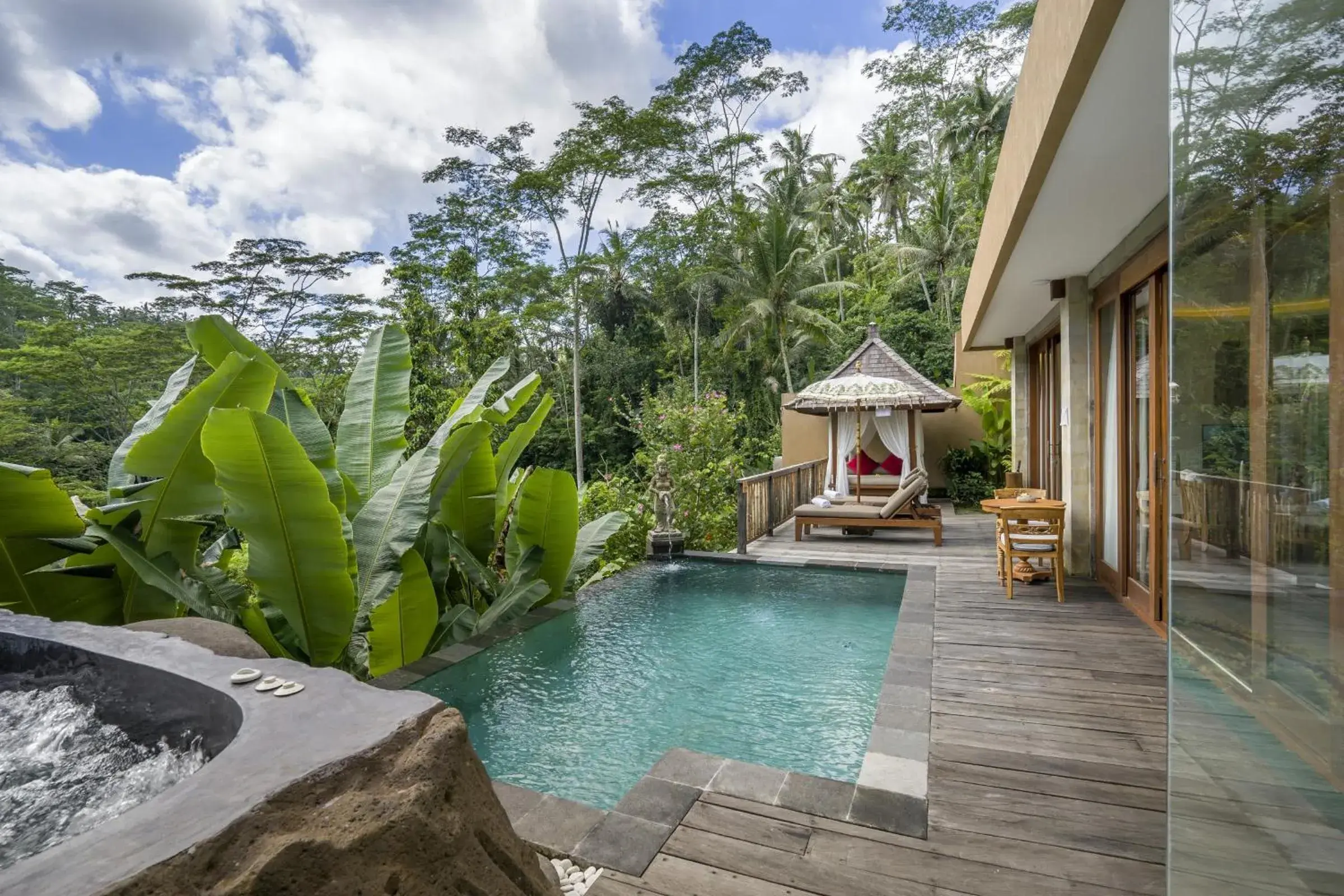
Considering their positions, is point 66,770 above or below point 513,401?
below

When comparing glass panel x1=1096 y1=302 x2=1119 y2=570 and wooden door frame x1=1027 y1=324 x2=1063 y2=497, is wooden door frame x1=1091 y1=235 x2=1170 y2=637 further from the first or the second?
wooden door frame x1=1027 y1=324 x2=1063 y2=497

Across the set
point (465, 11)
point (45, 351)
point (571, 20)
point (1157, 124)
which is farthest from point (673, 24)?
point (1157, 124)

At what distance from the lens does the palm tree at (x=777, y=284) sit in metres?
19.3

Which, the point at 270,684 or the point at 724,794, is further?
the point at 724,794

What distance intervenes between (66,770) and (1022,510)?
5.39 meters

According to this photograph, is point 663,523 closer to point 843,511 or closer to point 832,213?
point 843,511

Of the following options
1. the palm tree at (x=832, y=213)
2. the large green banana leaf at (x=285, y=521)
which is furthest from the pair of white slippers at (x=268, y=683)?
the palm tree at (x=832, y=213)

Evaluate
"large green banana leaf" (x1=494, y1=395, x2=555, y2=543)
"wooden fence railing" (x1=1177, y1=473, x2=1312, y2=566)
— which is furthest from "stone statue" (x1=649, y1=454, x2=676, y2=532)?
"wooden fence railing" (x1=1177, y1=473, x2=1312, y2=566)

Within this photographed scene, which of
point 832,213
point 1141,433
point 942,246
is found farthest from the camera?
point 832,213

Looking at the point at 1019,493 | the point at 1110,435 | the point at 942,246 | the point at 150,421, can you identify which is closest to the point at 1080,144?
the point at 1110,435

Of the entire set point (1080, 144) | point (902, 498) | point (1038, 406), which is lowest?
point (902, 498)

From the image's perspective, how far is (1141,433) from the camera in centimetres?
450

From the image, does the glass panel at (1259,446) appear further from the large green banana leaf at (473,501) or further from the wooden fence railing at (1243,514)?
the large green banana leaf at (473,501)

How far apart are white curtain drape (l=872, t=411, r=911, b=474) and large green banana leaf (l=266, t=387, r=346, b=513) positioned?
1002 centimetres
